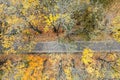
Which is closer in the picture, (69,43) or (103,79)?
(103,79)

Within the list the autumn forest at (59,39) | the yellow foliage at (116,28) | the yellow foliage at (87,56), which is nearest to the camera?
the autumn forest at (59,39)

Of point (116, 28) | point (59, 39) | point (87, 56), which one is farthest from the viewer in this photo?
point (59, 39)

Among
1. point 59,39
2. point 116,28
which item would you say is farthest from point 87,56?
point 116,28

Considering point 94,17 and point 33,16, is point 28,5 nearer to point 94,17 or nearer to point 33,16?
point 33,16

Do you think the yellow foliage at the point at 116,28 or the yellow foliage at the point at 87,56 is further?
the yellow foliage at the point at 87,56

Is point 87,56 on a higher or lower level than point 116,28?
lower

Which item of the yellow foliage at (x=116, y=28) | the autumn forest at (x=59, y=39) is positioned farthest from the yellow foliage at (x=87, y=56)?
the yellow foliage at (x=116, y=28)

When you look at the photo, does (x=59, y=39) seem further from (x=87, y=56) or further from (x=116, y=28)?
(x=116, y=28)

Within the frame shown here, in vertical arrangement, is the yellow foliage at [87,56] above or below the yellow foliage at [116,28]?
below

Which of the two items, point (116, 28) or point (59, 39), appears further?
point (59, 39)

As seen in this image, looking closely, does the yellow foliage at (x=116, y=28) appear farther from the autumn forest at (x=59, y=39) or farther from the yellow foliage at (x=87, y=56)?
the yellow foliage at (x=87, y=56)

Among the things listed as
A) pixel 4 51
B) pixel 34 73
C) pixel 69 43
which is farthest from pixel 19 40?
pixel 69 43
